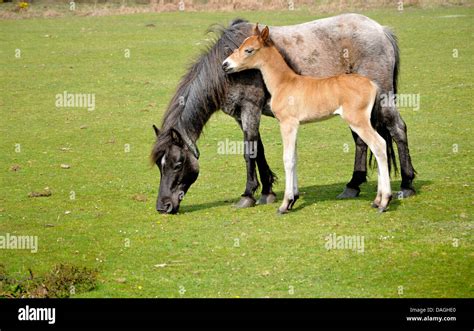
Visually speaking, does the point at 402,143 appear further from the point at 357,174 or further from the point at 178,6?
the point at 178,6

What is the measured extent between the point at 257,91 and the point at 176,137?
1.31 meters

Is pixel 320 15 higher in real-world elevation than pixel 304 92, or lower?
higher

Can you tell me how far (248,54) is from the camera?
12219 mm

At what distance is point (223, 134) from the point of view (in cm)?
1870

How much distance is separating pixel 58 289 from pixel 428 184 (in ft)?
20.4

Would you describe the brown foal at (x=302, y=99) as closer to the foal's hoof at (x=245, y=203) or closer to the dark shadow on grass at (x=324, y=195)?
the dark shadow on grass at (x=324, y=195)

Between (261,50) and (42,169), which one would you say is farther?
(42,169)

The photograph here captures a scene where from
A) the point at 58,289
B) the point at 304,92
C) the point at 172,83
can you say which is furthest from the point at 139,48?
the point at 58,289

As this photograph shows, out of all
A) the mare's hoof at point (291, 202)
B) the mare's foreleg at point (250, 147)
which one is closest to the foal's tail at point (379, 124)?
the mare's hoof at point (291, 202)

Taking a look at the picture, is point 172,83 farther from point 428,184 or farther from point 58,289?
point 58,289

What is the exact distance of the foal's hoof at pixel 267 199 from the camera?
1313cm

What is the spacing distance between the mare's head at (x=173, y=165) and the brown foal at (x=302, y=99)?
120 cm

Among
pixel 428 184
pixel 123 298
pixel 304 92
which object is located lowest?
pixel 123 298

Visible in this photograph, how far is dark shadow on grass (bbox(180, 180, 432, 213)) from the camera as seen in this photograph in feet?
42.1
